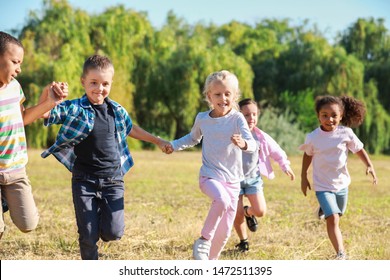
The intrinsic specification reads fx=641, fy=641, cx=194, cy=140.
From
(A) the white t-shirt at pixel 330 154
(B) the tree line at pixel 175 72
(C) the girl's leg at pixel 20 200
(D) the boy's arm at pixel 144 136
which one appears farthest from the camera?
(B) the tree line at pixel 175 72

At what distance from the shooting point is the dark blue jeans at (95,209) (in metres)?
4.86

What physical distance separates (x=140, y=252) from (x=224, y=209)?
1.40 metres

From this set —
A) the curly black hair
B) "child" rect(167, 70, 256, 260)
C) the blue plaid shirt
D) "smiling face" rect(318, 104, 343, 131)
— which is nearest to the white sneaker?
"child" rect(167, 70, 256, 260)

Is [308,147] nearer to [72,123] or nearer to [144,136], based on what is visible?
[144,136]

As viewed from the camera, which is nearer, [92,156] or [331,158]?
[92,156]

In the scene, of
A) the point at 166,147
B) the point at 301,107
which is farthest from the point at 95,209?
the point at 301,107

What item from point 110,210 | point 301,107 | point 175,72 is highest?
point 175,72

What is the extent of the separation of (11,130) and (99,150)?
2.21ft

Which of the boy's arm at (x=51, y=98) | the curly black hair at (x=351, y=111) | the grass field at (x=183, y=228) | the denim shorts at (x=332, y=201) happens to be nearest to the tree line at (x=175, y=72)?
the grass field at (x=183, y=228)

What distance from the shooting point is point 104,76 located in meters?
4.91

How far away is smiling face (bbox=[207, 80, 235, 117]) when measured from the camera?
5.13 metres

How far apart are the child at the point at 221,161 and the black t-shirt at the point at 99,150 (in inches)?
29.6

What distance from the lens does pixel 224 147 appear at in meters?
5.12

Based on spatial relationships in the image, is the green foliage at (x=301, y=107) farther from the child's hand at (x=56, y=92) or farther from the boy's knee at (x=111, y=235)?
the child's hand at (x=56, y=92)
